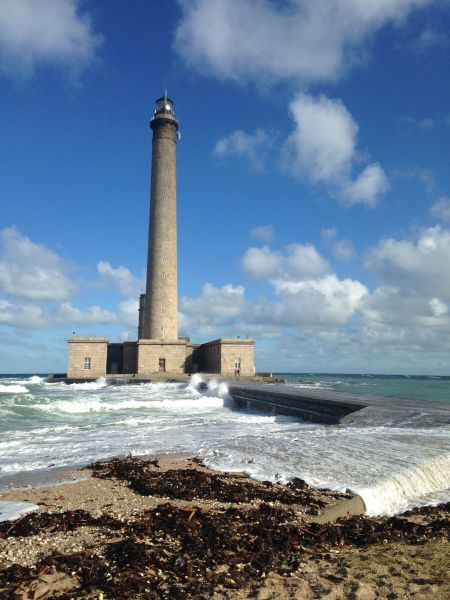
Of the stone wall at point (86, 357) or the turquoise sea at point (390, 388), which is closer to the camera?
the turquoise sea at point (390, 388)

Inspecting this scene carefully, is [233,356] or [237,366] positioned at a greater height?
[233,356]

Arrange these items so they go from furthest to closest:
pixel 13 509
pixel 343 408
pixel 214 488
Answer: pixel 343 408 < pixel 214 488 < pixel 13 509

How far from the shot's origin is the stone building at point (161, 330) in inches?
1474

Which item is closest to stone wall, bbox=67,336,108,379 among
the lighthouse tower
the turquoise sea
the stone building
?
the stone building

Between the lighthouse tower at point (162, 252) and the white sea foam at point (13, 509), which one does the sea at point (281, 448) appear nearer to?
the white sea foam at point (13, 509)

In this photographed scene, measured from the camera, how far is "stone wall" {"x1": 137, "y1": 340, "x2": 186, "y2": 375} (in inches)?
1470

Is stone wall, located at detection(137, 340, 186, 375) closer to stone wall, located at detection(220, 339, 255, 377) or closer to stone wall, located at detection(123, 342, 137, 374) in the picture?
stone wall, located at detection(123, 342, 137, 374)

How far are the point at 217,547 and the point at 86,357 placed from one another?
37253 mm

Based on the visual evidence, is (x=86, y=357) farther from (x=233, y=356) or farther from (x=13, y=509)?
(x=13, y=509)

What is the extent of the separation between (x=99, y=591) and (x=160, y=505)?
1.69 metres

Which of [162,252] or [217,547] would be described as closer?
[217,547]

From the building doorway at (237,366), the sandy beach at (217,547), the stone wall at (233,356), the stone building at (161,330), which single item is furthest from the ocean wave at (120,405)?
the stone building at (161,330)

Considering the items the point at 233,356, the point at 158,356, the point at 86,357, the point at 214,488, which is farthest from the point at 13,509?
the point at 86,357

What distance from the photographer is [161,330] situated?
38.1m
